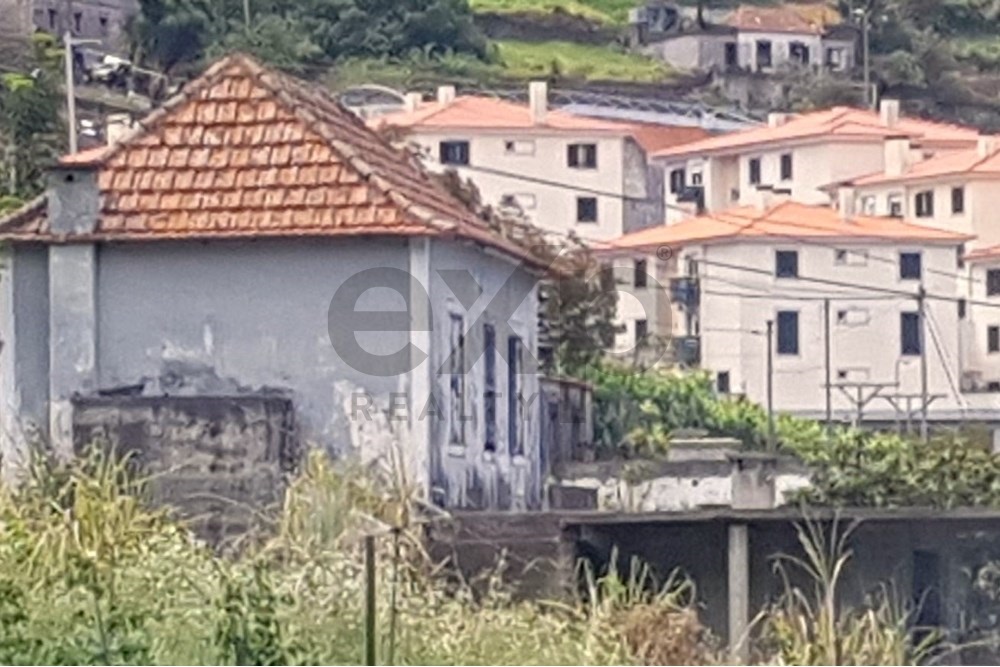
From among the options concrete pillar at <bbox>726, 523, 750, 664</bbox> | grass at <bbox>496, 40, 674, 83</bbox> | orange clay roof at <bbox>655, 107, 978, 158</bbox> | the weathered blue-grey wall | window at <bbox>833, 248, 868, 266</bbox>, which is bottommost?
concrete pillar at <bbox>726, 523, 750, 664</bbox>

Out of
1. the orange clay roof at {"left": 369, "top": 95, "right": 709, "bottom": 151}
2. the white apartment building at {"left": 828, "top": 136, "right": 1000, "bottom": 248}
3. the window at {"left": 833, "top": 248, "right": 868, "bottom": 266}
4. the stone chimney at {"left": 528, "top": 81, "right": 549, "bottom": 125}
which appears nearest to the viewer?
the window at {"left": 833, "top": 248, "right": 868, "bottom": 266}

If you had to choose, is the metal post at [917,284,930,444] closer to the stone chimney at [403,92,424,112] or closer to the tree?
the stone chimney at [403,92,424,112]

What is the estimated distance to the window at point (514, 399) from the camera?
103ft

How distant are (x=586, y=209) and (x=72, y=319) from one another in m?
61.7

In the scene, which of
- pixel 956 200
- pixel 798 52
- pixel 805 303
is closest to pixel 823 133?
pixel 956 200

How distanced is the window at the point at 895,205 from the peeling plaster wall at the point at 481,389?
182 ft

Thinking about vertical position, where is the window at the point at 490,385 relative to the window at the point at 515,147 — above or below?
below

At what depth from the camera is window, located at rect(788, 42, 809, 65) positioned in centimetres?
11656

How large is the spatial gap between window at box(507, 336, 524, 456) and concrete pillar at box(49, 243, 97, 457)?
447 cm

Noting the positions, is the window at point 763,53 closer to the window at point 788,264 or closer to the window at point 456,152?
the window at point 456,152

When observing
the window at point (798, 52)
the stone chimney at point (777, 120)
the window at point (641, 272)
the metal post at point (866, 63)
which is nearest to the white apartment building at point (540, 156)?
the window at point (641, 272)

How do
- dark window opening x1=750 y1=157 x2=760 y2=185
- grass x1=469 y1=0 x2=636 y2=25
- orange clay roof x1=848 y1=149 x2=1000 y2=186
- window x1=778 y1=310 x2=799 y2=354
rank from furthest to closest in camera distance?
1. grass x1=469 y1=0 x2=636 y2=25
2. dark window opening x1=750 y1=157 x2=760 y2=185
3. orange clay roof x1=848 y1=149 x2=1000 y2=186
4. window x1=778 y1=310 x2=799 y2=354

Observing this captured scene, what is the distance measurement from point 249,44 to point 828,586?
251 ft

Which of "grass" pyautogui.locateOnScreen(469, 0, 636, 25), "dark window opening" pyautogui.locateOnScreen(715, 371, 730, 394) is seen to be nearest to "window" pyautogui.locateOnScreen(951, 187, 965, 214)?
"dark window opening" pyautogui.locateOnScreen(715, 371, 730, 394)
